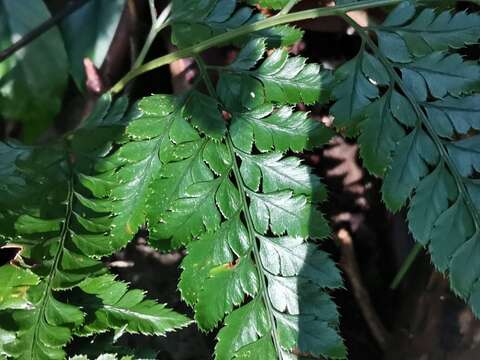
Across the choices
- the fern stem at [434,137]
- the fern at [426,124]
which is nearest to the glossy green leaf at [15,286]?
the fern at [426,124]

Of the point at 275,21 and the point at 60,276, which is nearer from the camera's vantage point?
the point at 60,276

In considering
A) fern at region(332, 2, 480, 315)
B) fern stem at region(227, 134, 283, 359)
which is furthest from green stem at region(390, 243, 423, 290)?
fern stem at region(227, 134, 283, 359)

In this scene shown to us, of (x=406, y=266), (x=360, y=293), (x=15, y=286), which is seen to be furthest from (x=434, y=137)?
(x=15, y=286)

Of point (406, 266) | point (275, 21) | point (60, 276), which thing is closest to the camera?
point (60, 276)

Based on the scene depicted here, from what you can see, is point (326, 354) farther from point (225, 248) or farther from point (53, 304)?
point (53, 304)

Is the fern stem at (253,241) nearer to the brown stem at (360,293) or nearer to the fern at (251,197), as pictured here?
the fern at (251,197)

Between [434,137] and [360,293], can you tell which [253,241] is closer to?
[434,137]
